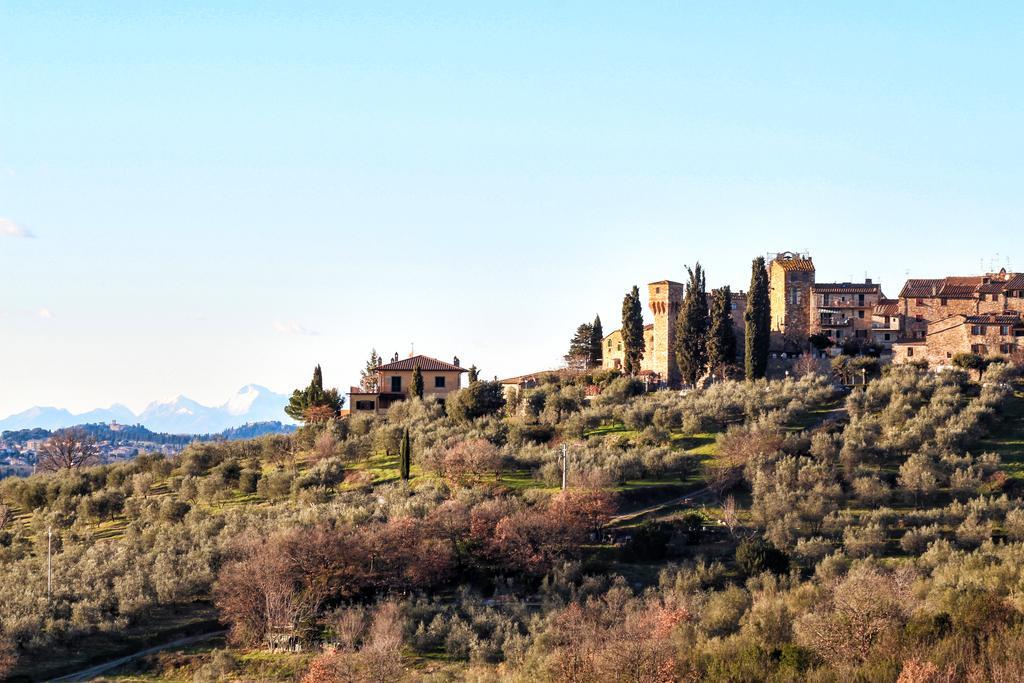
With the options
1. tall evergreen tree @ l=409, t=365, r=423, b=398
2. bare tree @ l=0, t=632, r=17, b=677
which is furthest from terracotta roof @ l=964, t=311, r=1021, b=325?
bare tree @ l=0, t=632, r=17, b=677

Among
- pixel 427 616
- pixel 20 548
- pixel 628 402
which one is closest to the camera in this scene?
pixel 427 616

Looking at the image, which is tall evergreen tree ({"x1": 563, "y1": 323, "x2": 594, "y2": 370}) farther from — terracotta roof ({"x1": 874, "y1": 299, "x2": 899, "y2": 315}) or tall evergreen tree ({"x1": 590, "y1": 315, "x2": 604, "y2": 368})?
terracotta roof ({"x1": 874, "y1": 299, "x2": 899, "y2": 315})

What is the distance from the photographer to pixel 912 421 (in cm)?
6950

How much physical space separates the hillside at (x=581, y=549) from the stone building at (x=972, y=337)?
6969 mm

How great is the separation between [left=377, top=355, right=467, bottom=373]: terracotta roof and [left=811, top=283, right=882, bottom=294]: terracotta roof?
2706 cm

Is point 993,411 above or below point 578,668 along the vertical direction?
above

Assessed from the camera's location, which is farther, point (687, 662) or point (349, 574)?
point (349, 574)

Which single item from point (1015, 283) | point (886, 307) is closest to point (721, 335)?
point (886, 307)

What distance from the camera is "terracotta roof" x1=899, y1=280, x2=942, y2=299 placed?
312 ft

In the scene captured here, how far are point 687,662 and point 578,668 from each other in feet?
11.5

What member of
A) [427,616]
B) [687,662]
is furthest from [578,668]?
[427,616]

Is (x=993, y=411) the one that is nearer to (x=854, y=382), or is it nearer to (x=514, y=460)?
(x=854, y=382)

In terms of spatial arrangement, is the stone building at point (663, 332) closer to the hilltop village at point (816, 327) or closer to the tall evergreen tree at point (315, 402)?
the hilltop village at point (816, 327)

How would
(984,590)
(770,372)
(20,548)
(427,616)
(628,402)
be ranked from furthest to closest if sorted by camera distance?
(770,372)
(628,402)
(20,548)
(427,616)
(984,590)
